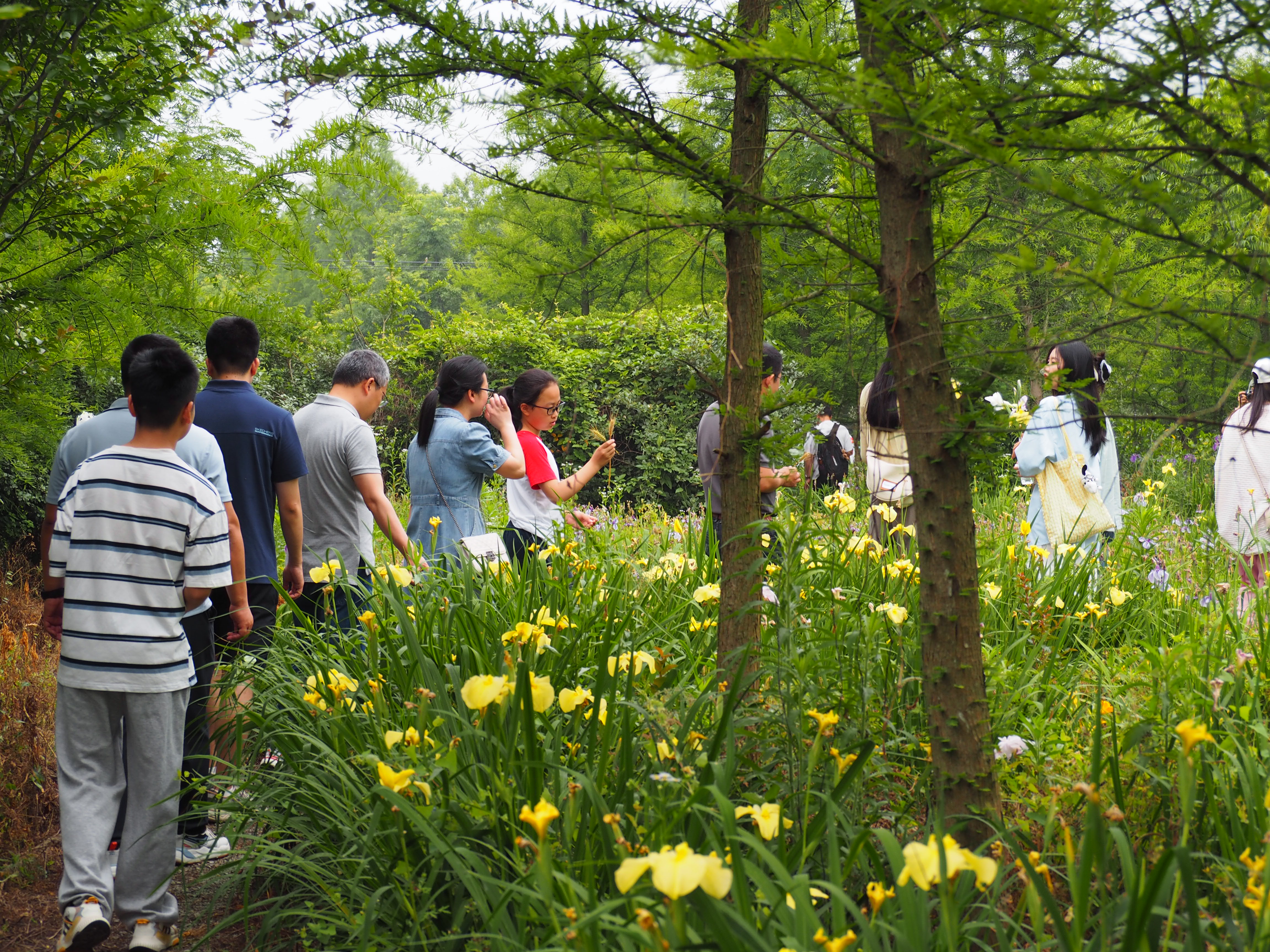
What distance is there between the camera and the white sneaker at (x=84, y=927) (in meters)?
2.56

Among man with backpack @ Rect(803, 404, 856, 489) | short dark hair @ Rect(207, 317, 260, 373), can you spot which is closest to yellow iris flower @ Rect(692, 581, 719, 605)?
man with backpack @ Rect(803, 404, 856, 489)

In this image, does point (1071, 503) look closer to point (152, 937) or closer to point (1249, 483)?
point (1249, 483)

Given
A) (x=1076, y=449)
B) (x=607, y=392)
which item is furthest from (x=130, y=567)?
(x=607, y=392)

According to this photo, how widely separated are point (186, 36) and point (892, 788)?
3.54 meters

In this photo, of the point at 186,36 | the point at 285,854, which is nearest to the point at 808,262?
the point at 285,854

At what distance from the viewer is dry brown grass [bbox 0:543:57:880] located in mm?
3451

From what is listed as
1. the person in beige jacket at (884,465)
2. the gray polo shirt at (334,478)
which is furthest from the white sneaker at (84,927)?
the person in beige jacket at (884,465)

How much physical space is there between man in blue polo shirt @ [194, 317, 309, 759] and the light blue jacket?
3594 millimetres

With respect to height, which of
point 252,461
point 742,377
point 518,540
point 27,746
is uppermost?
point 742,377

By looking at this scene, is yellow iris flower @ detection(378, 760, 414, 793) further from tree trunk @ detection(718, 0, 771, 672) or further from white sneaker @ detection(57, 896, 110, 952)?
white sneaker @ detection(57, 896, 110, 952)

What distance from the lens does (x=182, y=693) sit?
113 inches

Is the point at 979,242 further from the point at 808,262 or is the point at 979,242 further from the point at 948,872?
the point at 948,872

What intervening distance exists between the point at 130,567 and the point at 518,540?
2.14 meters

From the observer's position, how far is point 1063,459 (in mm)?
4777
